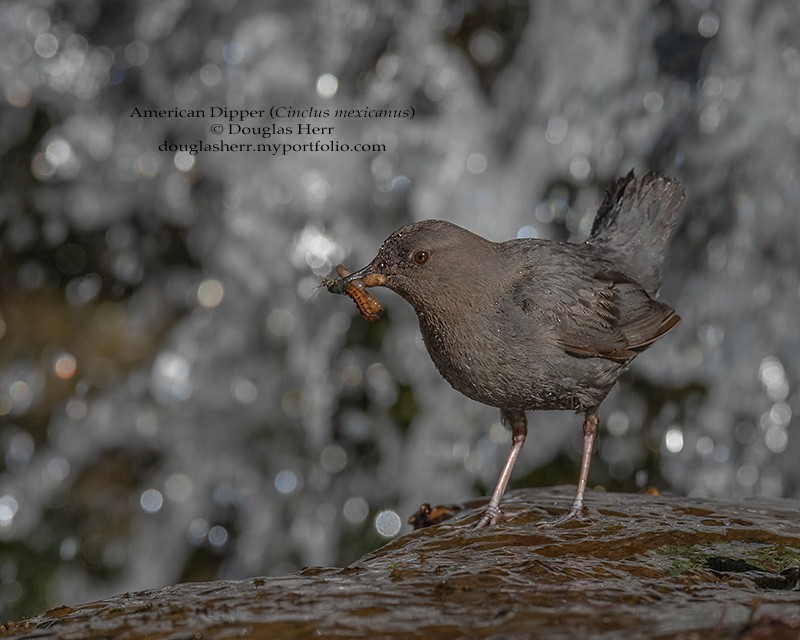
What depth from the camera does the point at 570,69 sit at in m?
8.45

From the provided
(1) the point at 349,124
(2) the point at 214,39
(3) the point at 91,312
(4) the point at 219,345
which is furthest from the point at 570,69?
(3) the point at 91,312

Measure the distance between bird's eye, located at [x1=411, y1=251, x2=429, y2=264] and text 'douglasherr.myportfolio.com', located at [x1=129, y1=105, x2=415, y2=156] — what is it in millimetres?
4263

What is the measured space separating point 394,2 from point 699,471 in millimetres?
4504

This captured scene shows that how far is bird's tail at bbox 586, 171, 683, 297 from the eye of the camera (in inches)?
200

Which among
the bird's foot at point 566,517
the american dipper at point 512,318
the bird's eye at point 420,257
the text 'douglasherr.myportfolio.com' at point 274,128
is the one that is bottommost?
the bird's foot at point 566,517

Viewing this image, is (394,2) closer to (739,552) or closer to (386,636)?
(739,552)

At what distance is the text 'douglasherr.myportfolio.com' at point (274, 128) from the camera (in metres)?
8.33

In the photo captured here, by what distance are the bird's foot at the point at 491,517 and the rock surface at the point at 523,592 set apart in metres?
0.08

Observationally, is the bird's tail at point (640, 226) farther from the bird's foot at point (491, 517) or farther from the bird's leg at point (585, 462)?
the bird's foot at point (491, 517)

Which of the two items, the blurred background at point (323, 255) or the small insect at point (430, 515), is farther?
the blurred background at point (323, 255)

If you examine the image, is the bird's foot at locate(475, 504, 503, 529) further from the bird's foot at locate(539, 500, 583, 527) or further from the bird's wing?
the bird's wing

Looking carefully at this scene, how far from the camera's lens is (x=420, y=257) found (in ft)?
13.9

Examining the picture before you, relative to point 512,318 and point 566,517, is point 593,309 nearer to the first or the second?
point 512,318

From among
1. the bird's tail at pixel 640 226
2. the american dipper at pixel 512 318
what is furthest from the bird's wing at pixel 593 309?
the bird's tail at pixel 640 226
